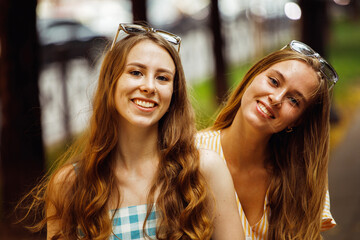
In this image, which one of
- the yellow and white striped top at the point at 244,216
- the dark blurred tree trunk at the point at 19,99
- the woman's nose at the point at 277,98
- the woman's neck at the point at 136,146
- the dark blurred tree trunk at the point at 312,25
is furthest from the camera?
the dark blurred tree trunk at the point at 312,25

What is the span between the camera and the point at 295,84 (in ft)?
8.74

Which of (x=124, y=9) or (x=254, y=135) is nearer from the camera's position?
(x=254, y=135)

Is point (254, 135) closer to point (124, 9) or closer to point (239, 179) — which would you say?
point (239, 179)

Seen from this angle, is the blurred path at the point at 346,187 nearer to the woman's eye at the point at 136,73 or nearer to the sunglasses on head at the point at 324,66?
the sunglasses on head at the point at 324,66

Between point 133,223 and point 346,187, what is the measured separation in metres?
4.50

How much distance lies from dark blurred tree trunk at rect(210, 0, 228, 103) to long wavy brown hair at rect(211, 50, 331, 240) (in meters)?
5.08

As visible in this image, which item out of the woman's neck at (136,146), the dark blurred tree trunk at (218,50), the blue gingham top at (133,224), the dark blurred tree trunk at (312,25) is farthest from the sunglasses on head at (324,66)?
the dark blurred tree trunk at (312,25)

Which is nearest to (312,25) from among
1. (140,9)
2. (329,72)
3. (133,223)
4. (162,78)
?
(140,9)

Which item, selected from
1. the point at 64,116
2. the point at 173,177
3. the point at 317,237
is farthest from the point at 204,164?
the point at 64,116

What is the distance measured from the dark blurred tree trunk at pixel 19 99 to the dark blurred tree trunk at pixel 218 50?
394 cm

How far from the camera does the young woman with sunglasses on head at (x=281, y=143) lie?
2.69 metres

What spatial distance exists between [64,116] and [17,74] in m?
3.49

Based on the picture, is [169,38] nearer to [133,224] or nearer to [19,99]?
[133,224]

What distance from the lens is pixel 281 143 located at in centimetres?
302
